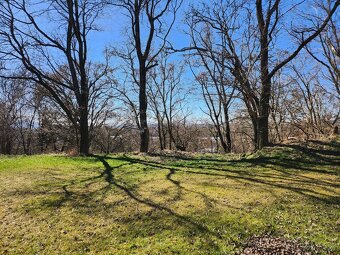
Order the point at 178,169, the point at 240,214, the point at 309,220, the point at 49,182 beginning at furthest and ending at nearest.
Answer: the point at 178,169 < the point at 49,182 < the point at 240,214 < the point at 309,220

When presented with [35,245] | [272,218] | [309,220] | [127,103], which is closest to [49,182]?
[35,245]

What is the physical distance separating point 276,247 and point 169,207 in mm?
2124

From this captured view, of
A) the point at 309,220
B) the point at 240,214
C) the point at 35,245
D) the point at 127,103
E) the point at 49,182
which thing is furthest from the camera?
the point at 127,103

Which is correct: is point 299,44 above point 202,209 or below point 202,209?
above

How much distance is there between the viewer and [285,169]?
8.07m

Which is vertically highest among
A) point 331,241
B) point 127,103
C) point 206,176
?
point 127,103

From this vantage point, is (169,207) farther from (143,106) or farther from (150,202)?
(143,106)

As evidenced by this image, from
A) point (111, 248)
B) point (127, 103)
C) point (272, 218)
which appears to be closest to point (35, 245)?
point (111, 248)

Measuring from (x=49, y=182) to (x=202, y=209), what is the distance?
424 centimetres

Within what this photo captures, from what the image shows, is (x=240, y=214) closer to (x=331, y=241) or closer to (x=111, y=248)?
(x=331, y=241)

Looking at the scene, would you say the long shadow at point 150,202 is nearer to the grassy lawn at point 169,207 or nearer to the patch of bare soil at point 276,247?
the grassy lawn at point 169,207

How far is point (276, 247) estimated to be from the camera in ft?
12.2

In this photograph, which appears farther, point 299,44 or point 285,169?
point 299,44

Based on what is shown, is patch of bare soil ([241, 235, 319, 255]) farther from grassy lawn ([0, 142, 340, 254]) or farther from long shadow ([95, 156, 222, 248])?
long shadow ([95, 156, 222, 248])
